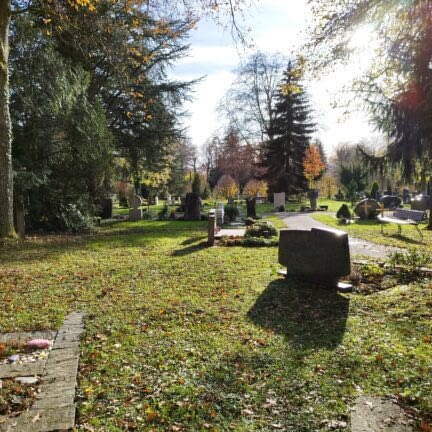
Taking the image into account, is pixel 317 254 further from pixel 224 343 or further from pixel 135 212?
pixel 135 212

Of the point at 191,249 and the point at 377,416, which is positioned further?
the point at 191,249

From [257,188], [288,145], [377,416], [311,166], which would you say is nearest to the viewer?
[377,416]

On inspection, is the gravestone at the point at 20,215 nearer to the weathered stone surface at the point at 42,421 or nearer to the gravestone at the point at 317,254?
the gravestone at the point at 317,254

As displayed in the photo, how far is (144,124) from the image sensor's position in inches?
773

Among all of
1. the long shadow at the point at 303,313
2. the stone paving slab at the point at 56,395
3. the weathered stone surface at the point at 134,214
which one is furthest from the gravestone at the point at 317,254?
the weathered stone surface at the point at 134,214

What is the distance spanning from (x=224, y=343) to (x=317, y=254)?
273cm

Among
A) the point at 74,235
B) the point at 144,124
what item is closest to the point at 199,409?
the point at 74,235

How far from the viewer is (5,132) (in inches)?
392

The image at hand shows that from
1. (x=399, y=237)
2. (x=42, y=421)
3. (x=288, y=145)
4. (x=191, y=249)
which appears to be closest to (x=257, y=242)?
(x=191, y=249)

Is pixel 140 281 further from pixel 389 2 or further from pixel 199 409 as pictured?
pixel 389 2

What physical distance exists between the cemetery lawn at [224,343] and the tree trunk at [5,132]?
10.9 feet

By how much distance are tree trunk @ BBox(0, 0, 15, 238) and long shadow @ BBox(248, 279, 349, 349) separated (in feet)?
25.1

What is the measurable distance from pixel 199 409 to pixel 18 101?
13.4 m

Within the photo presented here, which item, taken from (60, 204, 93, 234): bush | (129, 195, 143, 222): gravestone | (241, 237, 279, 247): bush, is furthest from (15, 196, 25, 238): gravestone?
(129, 195, 143, 222): gravestone
